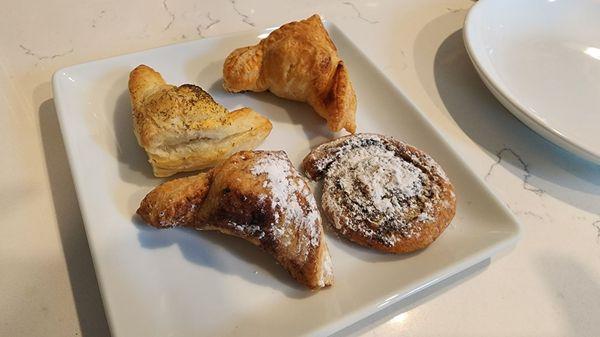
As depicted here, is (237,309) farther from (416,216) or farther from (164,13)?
(164,13)

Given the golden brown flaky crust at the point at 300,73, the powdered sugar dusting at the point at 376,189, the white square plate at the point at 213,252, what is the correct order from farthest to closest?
the golden brown flaky crust at the point at 300,73
the powdered sugar dusting at the point at 376,189
the white square plate at the point at 213,252

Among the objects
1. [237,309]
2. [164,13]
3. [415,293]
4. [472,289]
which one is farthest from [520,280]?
[164,13]

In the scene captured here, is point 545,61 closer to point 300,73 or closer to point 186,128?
point 300,73

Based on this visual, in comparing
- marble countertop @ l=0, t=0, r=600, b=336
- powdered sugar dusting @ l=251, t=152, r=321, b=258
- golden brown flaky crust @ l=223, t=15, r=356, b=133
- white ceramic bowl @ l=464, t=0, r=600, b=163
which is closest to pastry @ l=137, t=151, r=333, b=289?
powdered sugar dusting @ l=251, t=152, r=321, b=258

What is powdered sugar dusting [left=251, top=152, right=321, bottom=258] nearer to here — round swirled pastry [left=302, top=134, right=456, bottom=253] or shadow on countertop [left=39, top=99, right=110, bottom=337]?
round swirled pastry [left=302, top=134, right=456, bottom=253]

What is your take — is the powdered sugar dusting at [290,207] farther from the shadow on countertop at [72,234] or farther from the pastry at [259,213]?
the shadow on countertop at [72,234]

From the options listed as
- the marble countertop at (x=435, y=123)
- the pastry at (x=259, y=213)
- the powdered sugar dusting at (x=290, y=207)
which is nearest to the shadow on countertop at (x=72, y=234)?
the marble countertop at (x=435, y=123)

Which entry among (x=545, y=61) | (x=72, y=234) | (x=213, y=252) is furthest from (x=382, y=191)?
(x=545, y=61)
